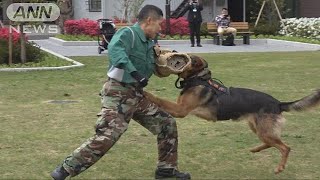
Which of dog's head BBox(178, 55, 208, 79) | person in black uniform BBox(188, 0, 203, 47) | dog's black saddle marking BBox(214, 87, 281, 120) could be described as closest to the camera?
dog's head BBox(178, 55, 208, 79)

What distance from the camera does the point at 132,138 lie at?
24.6 ft

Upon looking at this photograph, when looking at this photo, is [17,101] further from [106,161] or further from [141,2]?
[141,2]

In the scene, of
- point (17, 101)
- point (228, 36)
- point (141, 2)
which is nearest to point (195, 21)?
point (228, 36)

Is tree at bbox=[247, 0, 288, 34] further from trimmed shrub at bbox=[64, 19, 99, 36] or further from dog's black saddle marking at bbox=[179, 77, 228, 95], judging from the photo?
dog's black saddle marking at bbox=[179, 77, 228, 95]

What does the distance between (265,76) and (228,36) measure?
1103 centimetres

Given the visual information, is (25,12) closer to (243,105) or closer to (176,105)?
(176,105)

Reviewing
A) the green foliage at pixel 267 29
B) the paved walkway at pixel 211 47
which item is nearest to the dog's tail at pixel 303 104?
the paved walkway at pixel 211 47

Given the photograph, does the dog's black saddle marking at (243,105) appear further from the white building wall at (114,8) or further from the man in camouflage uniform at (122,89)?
the white building wall at (114,8)

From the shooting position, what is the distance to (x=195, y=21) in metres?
23.2

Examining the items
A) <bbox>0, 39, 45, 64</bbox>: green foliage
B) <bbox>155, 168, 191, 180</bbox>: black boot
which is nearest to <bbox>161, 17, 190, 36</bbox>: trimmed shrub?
<bbox>0, 39, 45, 64</bbox>: green foliage

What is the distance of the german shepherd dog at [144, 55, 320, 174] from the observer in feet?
18.8

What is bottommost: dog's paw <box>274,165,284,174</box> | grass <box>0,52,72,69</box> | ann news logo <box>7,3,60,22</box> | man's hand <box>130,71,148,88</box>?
dog's paw <box>274,165,284,174</box>

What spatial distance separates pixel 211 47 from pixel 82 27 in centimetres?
604

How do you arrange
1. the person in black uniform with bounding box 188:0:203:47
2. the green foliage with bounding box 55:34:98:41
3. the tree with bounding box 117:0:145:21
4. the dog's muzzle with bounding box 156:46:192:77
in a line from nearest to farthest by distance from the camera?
the dog's muzzle with bounding box 156:46:192:77, the person in black uniform with bounding box 188:0:203:47, the green foliage with bounding box 55:34:98:41, the tree with bounding box 117:0:145:21
